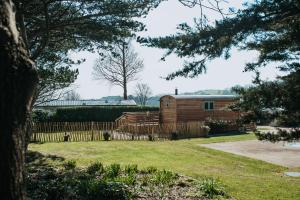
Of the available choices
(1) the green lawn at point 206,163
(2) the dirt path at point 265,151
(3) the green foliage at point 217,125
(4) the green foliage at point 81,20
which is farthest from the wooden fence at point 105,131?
(4) the green foliage at point 81,20

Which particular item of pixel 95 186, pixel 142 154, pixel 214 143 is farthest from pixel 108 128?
pixel 95 186

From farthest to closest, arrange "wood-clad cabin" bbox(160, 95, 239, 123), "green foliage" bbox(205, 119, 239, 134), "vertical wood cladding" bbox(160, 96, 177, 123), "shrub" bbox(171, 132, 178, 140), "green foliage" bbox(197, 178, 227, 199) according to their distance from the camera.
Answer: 1. "vertical wood cladding" bbox(160, 96, 177, 123)
2. "wood-clad cabin" bbox(160, 95, 239, 123)
3. "green foliage" bbox(205, 119, 239, 134)
4. "shrub" bbox(171, 132, 178, 140)
5. "green foliage" bbox(197, 178, 227, 199)

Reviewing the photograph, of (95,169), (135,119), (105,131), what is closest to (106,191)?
(95,169)

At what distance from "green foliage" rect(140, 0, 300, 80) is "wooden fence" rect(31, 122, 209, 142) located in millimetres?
20747

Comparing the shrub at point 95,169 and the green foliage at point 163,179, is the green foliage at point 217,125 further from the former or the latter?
the green foliage at point 163,179

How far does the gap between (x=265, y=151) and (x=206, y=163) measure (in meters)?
5.73

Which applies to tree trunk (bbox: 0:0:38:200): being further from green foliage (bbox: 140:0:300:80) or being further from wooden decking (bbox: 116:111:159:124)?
wooden decking (bbox: 116:111:159:124)

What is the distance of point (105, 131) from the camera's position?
28.1 metres

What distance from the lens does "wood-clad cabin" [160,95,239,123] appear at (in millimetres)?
35688

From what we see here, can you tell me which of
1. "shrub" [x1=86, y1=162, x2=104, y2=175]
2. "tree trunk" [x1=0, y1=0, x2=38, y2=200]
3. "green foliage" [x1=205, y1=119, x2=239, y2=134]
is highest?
"tree trunk" [x1=0, y1=0, x2=38, y2=200]

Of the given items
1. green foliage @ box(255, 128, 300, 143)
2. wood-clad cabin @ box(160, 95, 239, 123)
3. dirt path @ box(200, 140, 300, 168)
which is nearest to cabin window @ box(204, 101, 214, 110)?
wood-clad cabin @ box(160, 95, 239, 123)

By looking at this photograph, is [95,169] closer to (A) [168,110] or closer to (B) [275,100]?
(B) [275,100]

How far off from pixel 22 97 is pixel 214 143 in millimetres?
23383

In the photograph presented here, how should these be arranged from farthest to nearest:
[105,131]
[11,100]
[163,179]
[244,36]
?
[105,131] → [163,179] → [244,36] → [11,100]
